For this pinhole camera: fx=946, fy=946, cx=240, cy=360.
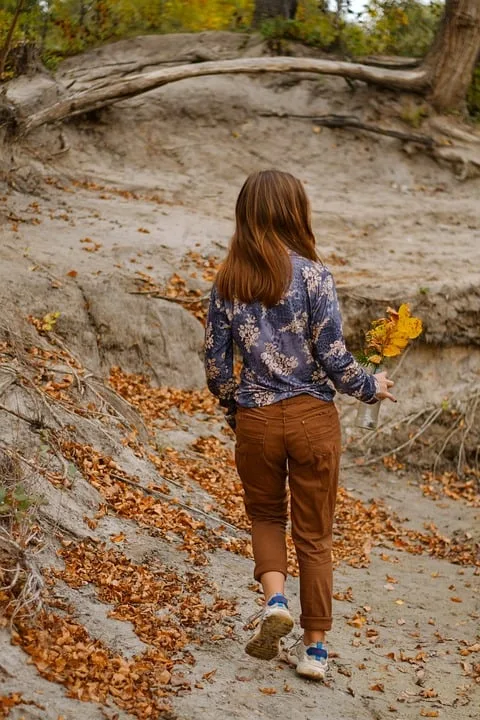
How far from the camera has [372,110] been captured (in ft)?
46.3

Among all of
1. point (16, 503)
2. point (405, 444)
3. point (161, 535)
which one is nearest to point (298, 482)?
point (16, 503)

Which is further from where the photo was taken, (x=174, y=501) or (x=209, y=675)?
(x=174, y=501)

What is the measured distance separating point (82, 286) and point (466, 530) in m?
4.06

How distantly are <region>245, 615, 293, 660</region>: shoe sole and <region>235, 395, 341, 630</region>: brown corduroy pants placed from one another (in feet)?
0.81

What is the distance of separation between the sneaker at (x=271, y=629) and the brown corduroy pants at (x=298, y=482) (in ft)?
0.71

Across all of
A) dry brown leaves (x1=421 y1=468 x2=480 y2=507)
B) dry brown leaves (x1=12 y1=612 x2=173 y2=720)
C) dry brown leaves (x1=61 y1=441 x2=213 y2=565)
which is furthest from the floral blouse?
dry brown leaves (x1=421 y1=468 x2=480 y2=507)

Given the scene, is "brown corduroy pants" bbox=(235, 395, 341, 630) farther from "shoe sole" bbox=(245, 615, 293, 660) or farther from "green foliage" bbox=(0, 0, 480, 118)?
"green foliage" bbox=(0, 0, 480, 118)

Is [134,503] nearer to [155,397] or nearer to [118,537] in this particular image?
[118,537]

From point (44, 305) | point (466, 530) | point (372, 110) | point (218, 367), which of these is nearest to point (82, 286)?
point (44, 305)

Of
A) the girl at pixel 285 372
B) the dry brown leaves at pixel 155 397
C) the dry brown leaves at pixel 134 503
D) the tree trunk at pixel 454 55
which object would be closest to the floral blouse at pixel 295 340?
the girl at pixel 285 372

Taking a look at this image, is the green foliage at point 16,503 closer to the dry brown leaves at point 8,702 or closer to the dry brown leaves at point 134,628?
the dry brown leaves at point 134,628

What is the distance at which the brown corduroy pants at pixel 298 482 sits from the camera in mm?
4098

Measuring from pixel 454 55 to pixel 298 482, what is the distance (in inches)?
429

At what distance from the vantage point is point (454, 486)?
367 inches
